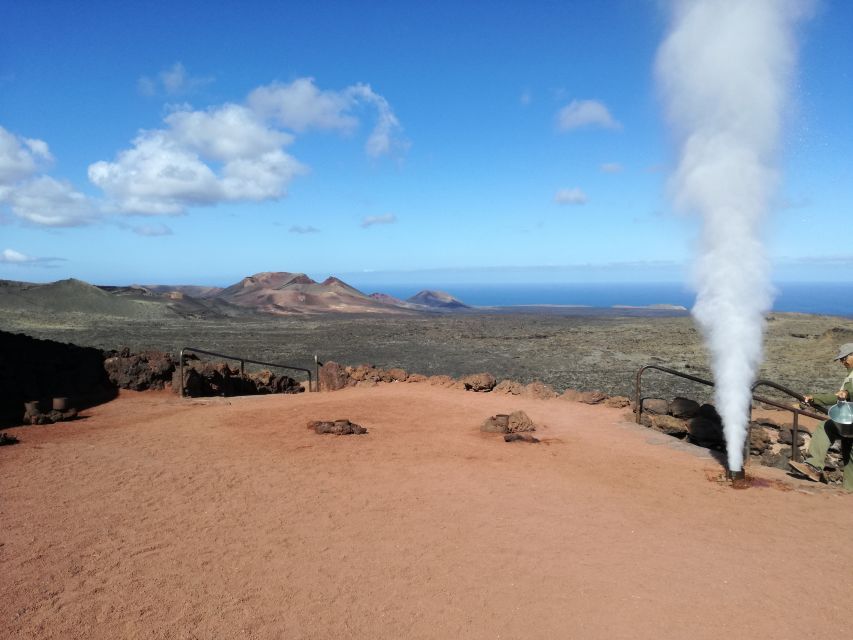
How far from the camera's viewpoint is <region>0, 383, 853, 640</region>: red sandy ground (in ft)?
12.9

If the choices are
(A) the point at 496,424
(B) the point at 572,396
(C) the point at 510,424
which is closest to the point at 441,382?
(B) the point at 572,396

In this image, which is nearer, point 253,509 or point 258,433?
point 253,509

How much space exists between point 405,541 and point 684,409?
7.66 m

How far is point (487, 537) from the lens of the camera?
5180 millimetres

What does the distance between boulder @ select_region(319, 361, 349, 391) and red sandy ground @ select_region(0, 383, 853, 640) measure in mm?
5609

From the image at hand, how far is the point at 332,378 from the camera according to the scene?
14.3 m

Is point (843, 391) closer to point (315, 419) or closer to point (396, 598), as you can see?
point (396, 598)

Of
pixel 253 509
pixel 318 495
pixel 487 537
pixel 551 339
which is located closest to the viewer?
pixel 487 537

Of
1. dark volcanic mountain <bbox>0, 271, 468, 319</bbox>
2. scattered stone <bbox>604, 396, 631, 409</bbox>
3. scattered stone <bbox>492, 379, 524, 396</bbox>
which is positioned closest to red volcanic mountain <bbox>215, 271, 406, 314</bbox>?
dark volcanic mountain <bbox>0, 271, 468, 319</bbox>

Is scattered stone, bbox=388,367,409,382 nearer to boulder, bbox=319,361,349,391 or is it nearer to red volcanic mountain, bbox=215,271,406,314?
boulder, bbox=319,361,349,391

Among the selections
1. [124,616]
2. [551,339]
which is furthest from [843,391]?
[551,339]

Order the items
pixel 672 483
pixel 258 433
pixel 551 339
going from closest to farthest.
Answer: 1. pixel 672 483
2. pixel 258 433
3. pixel 551 339

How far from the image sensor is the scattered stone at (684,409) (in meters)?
10.7

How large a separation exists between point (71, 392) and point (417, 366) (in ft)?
52.6
